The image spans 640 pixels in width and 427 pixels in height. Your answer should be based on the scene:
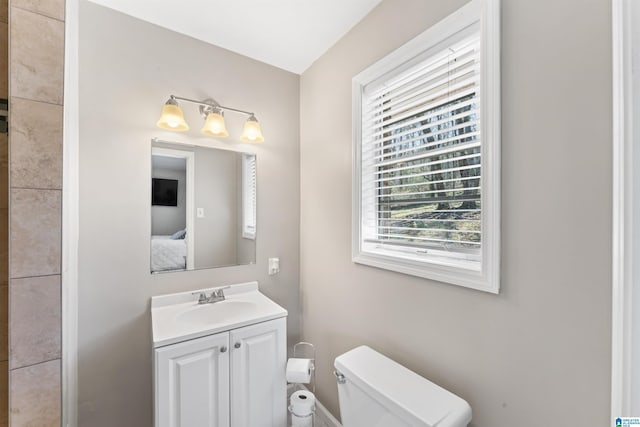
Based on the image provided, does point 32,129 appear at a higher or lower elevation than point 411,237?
higher

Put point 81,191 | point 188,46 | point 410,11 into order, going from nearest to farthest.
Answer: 1. point 410,11
2. point 81,191
3. point 188,46

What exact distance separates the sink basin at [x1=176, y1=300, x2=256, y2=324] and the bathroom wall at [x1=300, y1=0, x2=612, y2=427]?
959mm

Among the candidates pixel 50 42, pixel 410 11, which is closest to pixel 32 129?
pixel 50 42

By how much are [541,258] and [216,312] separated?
164cm

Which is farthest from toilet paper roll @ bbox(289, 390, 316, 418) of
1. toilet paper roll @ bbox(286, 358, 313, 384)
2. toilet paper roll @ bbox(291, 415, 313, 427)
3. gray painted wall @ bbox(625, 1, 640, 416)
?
gray painted wall @ bbox(625, 1, 640, 416)

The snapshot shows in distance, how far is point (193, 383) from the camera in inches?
49.7

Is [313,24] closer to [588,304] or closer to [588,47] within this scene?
[588,47]

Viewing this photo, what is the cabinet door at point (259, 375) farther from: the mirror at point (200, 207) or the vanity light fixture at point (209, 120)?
the vanity light fixture at point (209, 120)

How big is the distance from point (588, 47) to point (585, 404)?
101cm

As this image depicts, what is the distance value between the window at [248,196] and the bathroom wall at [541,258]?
3.68ft

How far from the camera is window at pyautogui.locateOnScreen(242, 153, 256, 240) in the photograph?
6.12 ft

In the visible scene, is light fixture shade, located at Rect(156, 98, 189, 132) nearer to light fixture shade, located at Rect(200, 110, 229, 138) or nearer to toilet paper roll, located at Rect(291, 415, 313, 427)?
light fixture shade, located at Rect(200, 110, 229, 138)

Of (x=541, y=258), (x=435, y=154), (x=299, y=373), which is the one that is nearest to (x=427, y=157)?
(x=435, y=154)

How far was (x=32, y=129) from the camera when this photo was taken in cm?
76
